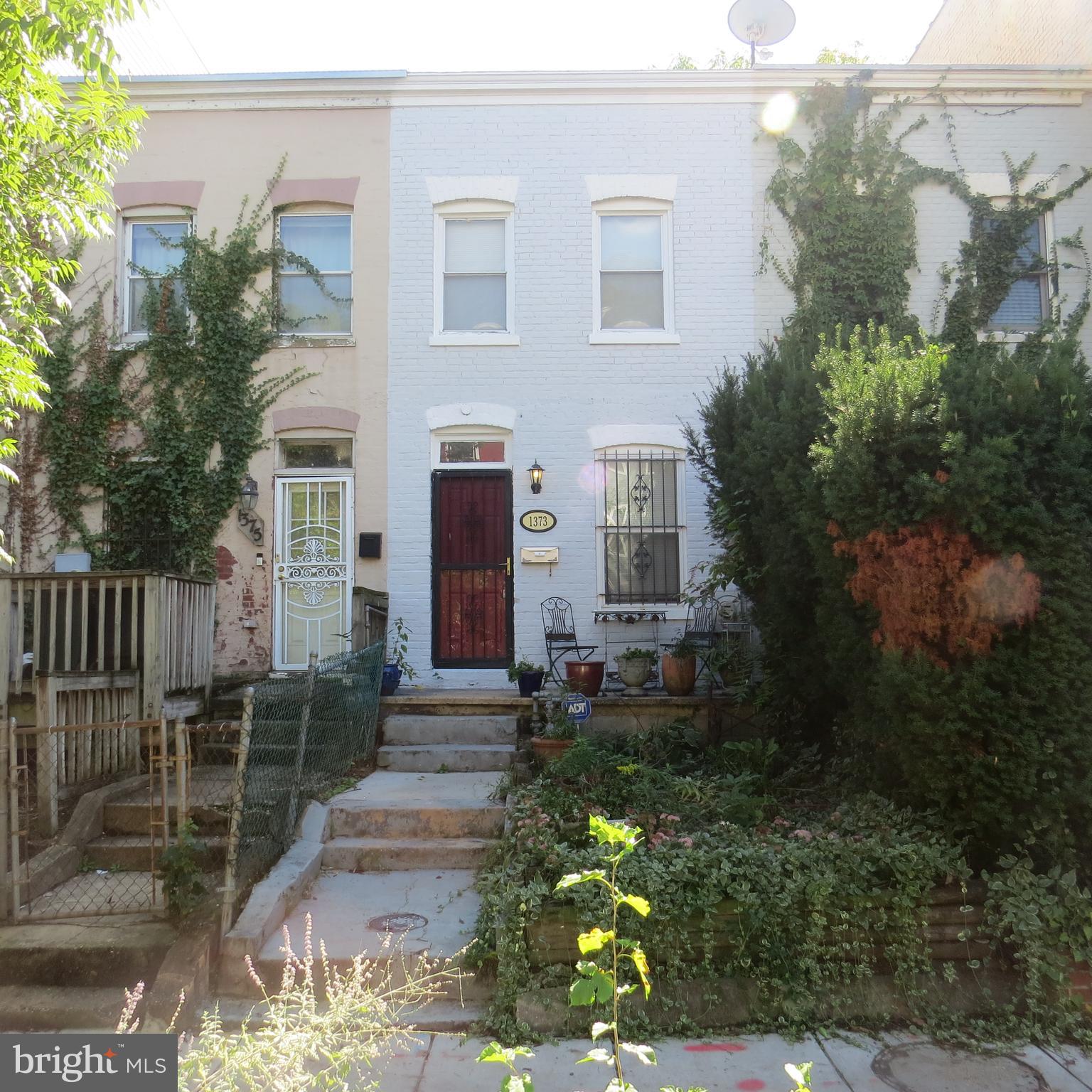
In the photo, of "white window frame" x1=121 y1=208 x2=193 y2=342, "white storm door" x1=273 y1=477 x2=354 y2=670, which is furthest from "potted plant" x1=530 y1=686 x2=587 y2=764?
"white window frame" x1=121 y1=208 x2=193 y2=342

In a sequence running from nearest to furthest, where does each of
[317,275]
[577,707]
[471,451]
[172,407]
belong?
[577,707]
[172,407]
[471,451]
[317,275]

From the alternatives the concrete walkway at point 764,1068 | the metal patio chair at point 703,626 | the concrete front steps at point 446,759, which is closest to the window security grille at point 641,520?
the metal patio chair at point 703,626

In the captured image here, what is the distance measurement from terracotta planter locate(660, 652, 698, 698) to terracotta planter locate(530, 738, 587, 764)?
1.67 metres

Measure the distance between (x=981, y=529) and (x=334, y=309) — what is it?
742cm

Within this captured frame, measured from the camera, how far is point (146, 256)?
9805 millimetres

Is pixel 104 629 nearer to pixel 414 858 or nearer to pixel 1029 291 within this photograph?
pixel 414 858

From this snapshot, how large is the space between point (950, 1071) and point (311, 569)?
7265mm

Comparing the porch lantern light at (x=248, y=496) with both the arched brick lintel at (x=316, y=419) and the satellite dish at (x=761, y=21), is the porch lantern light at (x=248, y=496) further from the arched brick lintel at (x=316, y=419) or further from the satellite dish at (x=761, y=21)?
the satellite dish at (x=761, y=21)

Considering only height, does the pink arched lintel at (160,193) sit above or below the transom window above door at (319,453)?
above

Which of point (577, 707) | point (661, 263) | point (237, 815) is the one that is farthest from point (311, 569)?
point (661, 263)

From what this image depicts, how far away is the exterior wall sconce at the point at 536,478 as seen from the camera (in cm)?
920

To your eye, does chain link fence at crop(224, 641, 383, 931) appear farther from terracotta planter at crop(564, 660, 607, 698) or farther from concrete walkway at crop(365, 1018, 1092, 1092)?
terracotta planter at crop(564, 660, 607, 698)

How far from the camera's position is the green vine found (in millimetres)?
9219

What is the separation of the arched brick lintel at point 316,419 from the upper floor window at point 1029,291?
6.96m
